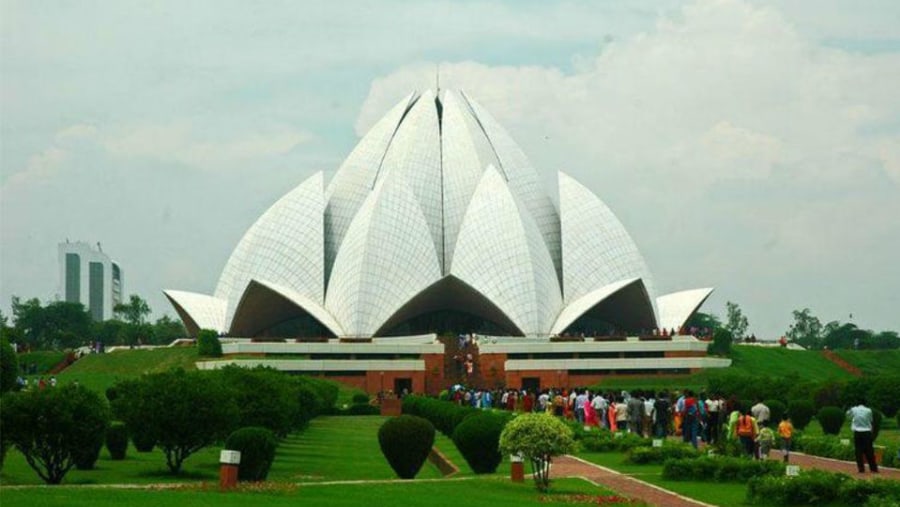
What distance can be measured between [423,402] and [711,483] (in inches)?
605

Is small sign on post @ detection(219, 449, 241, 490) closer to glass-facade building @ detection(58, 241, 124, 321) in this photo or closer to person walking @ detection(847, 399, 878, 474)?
person walking @ detection(847, 399, 878, 474)

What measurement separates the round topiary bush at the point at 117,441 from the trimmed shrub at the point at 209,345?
2555 centimetres

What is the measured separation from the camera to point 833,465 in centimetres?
1759

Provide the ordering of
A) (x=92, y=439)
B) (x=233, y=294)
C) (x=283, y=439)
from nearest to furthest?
(x=92, y=439) < (x=283, y=439) < (x=233, y=294)

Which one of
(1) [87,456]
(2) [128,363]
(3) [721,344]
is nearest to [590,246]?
(3) [721,344]

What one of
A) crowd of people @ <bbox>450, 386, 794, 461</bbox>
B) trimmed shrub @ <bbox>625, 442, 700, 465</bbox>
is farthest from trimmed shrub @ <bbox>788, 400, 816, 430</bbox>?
trimmed shrub @ <bbox>625, 442, 700, 465</bbox>

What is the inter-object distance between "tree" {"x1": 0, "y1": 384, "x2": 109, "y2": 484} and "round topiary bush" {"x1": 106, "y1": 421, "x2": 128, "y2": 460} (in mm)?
3501

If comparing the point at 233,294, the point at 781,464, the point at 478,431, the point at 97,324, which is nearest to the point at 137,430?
the point at 478,431

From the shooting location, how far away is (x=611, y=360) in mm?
43906

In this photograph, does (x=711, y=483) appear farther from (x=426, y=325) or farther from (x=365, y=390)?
(x=426, y=325)

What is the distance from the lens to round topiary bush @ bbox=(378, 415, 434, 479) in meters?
16.3

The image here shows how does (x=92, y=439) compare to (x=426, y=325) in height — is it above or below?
below

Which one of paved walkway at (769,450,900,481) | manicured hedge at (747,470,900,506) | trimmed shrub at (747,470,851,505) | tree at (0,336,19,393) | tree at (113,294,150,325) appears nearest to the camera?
manicured hedge at (747,470,900,506)

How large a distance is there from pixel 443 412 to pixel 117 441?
27.1 feet
